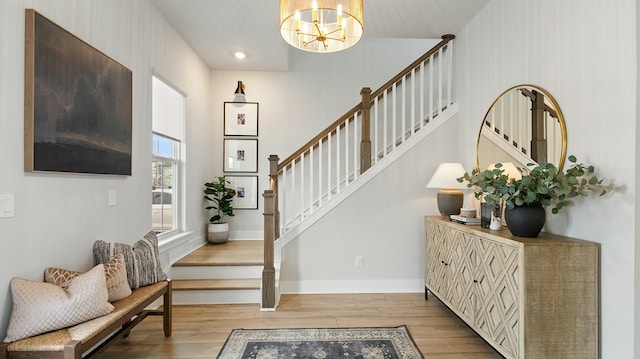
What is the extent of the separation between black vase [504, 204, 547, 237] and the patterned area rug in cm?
116

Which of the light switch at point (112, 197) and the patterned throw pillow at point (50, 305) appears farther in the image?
the light switch at point (112, 197)

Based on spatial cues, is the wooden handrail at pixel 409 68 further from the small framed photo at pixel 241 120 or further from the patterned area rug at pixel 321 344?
the patterned area rug at pixel 321 344


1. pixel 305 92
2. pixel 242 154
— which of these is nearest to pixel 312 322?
pixel 242 154

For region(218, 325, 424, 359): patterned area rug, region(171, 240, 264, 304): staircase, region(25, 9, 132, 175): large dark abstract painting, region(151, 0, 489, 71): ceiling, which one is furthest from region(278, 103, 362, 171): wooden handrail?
region(218, 325, 424, 359): patterned area rug

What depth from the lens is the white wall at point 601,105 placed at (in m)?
1.78

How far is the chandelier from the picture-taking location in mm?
1880

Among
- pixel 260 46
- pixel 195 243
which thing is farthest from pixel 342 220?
pixel 260 46

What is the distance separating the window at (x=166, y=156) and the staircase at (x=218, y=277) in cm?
55

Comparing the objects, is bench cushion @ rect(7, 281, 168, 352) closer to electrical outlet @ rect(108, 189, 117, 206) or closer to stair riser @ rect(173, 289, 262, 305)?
electrical outlet @ rect(108, 189, 117, 206)

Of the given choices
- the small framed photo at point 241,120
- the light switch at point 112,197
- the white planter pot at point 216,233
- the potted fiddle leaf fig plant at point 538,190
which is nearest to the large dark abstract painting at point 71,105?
the light switch at point 112,197

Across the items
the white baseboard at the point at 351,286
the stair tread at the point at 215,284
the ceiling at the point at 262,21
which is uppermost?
the ceiling at the point at 262,21

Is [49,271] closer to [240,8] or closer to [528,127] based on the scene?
[240,8]

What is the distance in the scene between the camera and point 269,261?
328 cm

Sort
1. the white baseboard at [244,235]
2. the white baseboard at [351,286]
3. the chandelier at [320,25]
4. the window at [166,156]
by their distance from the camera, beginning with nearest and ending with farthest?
the chandelier at [320,25] < the window at [166,156] < the white baseboard at [351,286] < the white baseboard at [244,235]
